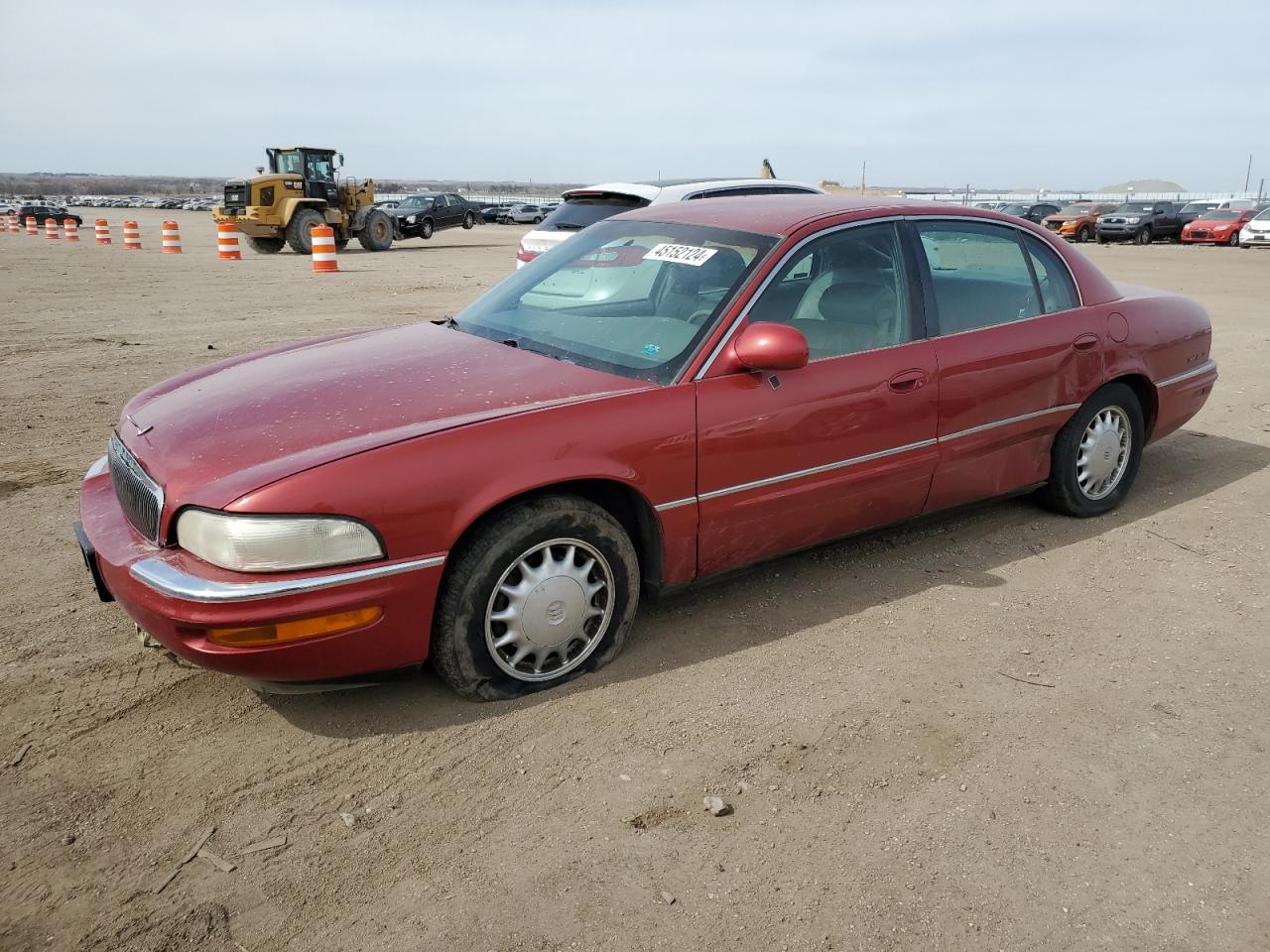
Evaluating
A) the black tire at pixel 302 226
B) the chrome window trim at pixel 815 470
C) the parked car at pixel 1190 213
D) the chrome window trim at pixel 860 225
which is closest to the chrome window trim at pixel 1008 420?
the chrome window trim at pixel 815 470

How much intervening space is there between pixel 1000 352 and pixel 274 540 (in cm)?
295

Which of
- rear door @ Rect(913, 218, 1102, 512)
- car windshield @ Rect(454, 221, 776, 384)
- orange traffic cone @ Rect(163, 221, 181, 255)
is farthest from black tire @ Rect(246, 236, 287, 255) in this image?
rear door @ Rect(913, 218, 1102, 512)

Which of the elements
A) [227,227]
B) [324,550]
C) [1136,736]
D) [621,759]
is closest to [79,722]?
[324,550]

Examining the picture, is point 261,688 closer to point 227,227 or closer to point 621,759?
point 621,759

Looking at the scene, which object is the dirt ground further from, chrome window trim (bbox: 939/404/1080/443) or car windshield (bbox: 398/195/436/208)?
car windshield (bbox: 398/195/436/208)

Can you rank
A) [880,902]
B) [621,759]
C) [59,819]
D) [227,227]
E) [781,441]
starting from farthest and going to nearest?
[227,227] → [781,441] → [621,759] → [59,819] → [880,902]

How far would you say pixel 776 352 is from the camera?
3219 mm

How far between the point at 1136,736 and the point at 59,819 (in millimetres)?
3001

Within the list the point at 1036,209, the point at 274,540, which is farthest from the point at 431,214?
the point at 274,540

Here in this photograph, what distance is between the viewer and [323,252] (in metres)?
18.9

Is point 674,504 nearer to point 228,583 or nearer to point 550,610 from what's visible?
point 550,610

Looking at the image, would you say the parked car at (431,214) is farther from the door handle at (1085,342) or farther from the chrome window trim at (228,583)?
the chrome window trim at (228,583)

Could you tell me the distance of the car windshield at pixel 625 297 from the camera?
3420mm

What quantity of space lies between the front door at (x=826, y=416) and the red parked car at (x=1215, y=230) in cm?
3101
